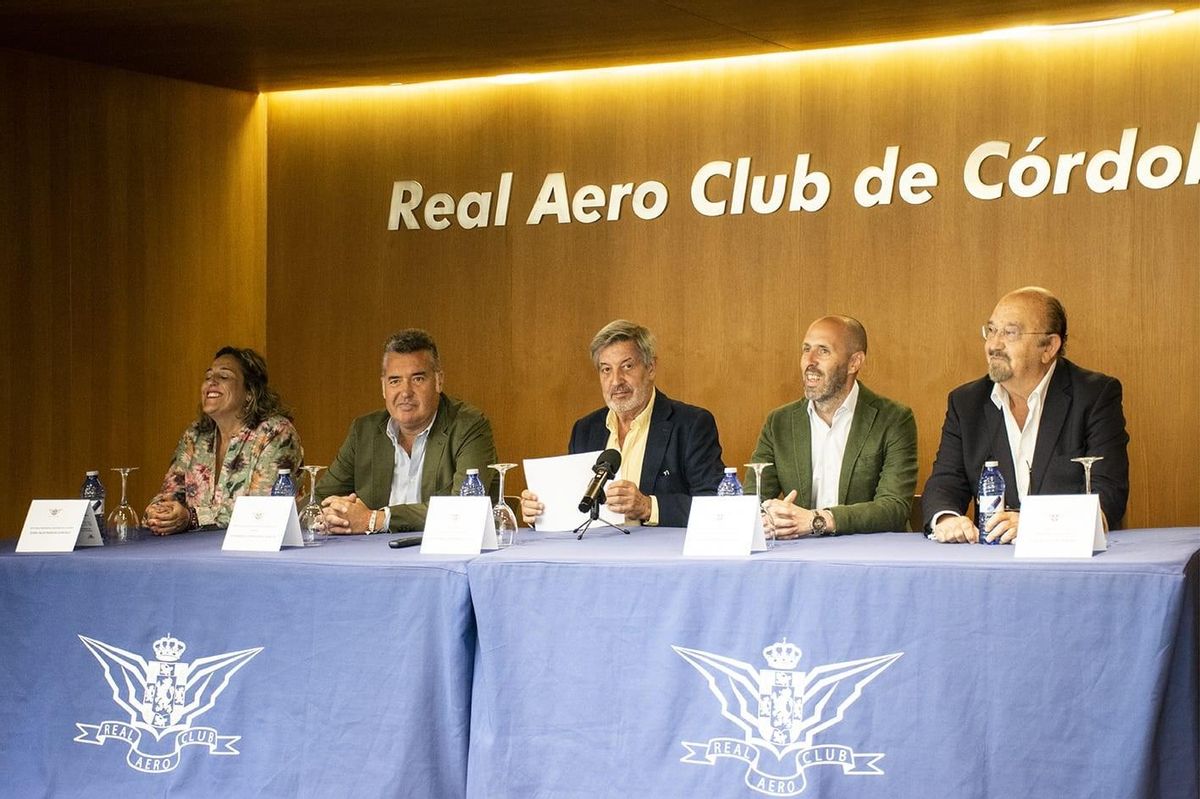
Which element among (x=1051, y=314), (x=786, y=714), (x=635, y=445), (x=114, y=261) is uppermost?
(x=114, y=261)

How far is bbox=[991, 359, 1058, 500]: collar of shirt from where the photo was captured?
3797 millimetres

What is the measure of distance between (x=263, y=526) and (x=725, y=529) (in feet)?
3.98

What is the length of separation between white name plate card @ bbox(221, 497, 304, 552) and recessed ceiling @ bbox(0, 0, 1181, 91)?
2510mm

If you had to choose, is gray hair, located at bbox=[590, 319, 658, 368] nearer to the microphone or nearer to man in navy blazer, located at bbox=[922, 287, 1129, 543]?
the microphone

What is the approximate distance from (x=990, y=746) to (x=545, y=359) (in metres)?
4.10

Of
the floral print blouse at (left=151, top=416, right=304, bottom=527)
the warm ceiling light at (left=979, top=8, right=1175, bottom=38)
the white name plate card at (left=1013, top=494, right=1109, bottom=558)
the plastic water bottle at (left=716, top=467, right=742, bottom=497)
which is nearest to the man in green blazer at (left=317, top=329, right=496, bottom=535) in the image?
the floral print blouse at (left=151, top=416, right=304, bottom=527)

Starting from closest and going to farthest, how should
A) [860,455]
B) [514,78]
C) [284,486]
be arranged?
1. [284,486]
2. [860,455]
3. [514,78]

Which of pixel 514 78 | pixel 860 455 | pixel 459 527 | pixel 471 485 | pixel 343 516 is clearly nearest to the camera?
pixel 459 527

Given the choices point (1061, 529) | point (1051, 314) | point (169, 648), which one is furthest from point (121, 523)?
point (1051, 314)

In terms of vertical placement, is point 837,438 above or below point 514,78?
below

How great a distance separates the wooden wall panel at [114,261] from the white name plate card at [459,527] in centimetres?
322

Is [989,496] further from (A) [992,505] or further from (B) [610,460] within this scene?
(B) [610,460]

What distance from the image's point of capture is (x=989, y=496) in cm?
321

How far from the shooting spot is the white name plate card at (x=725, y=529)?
→ 3.08 m
